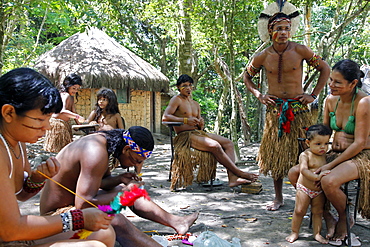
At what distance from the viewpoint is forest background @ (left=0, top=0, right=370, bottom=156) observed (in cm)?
731

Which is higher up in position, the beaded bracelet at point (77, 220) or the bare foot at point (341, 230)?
the beaded bracelet at point (77, 220)

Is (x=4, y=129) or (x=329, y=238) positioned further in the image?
(x=329, y=238)

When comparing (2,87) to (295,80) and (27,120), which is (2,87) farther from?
(295,80)

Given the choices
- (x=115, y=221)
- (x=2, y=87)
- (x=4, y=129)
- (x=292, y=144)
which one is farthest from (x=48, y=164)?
(x=292, y=144)

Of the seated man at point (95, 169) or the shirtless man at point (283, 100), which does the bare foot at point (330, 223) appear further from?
the seated man at point (95, 169)

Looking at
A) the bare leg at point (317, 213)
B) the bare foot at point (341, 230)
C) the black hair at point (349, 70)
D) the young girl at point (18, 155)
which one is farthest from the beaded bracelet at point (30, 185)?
the black hair at point (349, 70)

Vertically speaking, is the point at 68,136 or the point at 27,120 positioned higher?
the point at 27,120

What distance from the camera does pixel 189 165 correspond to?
4.76 metres

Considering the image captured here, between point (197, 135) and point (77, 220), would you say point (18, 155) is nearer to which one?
point (77, 220)

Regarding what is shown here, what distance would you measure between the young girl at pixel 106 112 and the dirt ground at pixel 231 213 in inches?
41.3

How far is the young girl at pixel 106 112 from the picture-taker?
16.9 ft

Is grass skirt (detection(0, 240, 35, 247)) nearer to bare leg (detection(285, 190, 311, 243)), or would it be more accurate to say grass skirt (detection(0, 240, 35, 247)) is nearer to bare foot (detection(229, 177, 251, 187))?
bare leg (detection(285, 190, 311, 243))

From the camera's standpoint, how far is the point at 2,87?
1605mm

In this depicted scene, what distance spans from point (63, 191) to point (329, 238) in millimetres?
2238
